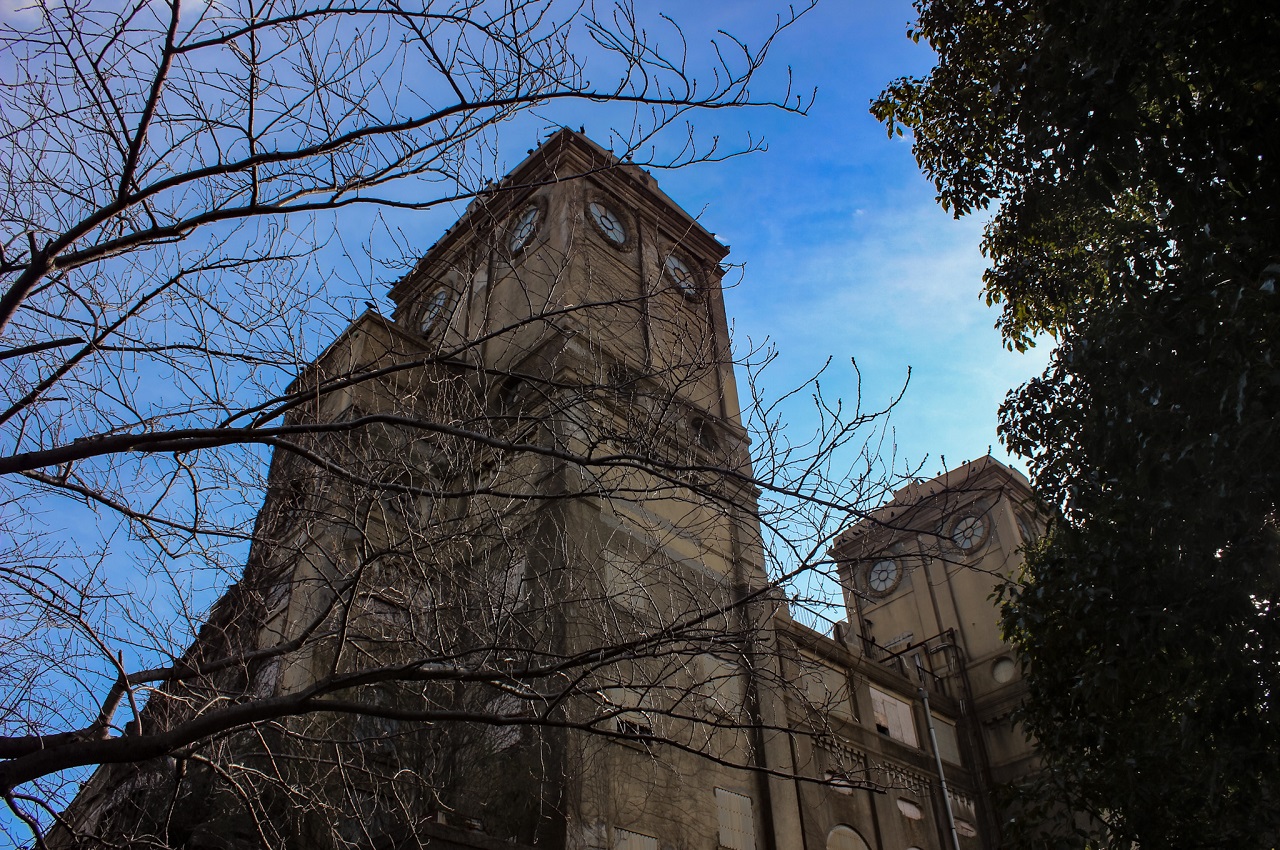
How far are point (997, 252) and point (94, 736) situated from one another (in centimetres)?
999

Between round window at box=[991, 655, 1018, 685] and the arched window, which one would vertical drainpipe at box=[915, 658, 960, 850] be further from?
the arched window

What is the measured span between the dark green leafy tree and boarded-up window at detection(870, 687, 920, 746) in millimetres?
9776

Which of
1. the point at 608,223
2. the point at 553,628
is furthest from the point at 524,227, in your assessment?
the point at 553,628

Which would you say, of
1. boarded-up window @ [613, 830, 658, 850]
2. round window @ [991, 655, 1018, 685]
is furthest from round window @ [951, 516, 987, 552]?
boarded-up window @ [613, 830, 658, 850]

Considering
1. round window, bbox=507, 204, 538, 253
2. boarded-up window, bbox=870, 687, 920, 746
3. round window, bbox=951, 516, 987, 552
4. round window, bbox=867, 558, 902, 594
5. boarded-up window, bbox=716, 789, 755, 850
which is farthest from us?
round window, bbox=867, 558, 902, 594

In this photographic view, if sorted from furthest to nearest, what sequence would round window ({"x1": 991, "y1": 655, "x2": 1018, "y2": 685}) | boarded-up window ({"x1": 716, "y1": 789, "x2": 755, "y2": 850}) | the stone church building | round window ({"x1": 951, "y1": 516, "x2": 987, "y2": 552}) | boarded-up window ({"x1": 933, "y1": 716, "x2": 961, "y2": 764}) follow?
A: round window ({"x1": 991, "y1": 655, "x2": 1018, "y2": 685}), boarded-up window ({"x1": 933, "y1": 716, "x2": 961, "y2": 764}), boarded-up window ({"x1": 716, "y1": 789, "x2": 755, "y2": 850}), the stone church building, round window ({"x1": 951, "y1": 516, "x2": 987, "y2": 552})

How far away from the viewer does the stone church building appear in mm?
6273

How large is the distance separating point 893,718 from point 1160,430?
45.2 feet

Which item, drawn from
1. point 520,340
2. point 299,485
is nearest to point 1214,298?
point 299,485

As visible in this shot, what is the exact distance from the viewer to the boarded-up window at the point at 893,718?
18.8 m

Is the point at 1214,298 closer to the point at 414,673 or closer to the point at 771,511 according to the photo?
the point at 771,511

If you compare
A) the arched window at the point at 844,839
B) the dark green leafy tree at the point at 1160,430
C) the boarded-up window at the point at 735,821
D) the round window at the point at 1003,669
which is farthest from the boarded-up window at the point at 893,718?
the dark green leafy tree at the point at 1160,430

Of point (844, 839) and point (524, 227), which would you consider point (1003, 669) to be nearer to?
point (844, 839)

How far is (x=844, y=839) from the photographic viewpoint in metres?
A: 15.4
